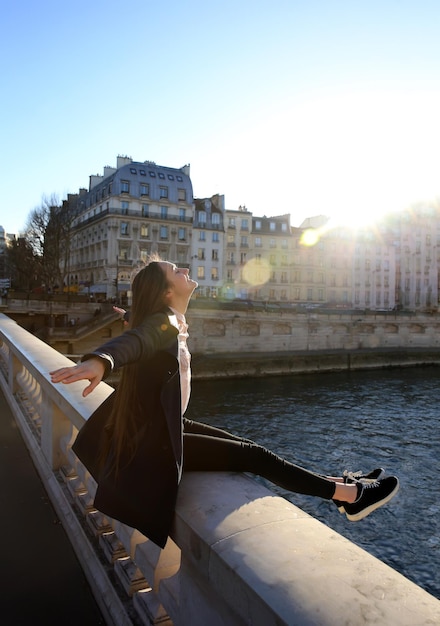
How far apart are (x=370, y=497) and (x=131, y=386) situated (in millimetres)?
1242

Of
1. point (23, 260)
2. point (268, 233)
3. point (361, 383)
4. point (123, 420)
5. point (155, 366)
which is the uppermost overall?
point (268, 233)

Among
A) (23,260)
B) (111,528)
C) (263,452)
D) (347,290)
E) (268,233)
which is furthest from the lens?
(347,290)

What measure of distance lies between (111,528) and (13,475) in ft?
4.46

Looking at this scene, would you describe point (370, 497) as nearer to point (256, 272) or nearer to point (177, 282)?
point (177, 282)

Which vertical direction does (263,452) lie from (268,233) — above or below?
below

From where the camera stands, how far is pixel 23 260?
3959 centimetres

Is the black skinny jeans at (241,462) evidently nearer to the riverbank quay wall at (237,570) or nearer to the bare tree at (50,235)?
the riverbank quay wall at (237,570)

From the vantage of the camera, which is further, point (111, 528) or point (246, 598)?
point (111, 528)

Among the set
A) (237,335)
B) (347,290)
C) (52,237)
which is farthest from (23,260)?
(347,290)

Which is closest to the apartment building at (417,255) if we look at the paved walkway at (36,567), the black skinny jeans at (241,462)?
the paved walkway at (36,567)

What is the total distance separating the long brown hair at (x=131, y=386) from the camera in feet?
5.36

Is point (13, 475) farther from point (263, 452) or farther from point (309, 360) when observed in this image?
point (309, 360)

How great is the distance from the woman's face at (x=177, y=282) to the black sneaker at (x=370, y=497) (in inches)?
44.6

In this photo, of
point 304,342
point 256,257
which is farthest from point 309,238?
point 304,342
